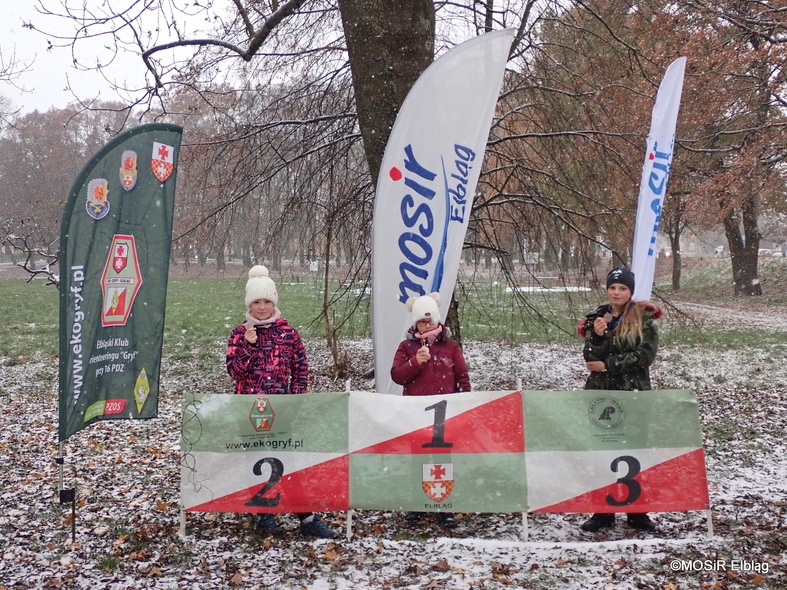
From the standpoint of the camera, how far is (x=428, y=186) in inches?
195

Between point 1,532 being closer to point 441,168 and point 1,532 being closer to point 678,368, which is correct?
point 441,168

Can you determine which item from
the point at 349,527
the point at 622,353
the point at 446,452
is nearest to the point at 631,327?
the point at 622,353

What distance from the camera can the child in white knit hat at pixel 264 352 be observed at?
4.12 meters

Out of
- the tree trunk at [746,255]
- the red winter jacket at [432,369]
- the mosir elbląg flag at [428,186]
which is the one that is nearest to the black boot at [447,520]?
the red winter jacket at [432,369]

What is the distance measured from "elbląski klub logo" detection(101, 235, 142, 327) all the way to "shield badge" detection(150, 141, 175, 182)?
1.61ft

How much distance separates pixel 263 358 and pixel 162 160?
60.1 inches

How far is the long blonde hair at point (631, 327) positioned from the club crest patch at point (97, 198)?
3.49 m

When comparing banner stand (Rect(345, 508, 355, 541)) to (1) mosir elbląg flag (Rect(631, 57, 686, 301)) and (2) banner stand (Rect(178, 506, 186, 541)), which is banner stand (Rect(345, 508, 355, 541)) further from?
(1) mosir elbląg flag (Rect(631, 57, 686, 301))

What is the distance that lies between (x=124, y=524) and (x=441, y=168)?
3.59 metres

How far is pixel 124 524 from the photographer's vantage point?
14.3 feet

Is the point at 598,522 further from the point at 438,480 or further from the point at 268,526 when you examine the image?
the point at 268,526

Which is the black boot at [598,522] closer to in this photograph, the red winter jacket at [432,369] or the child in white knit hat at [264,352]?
the red winter jacket at [432,369]

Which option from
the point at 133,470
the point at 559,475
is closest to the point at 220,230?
the point at 133,470

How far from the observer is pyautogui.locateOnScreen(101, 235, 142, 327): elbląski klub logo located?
13.2 ft
